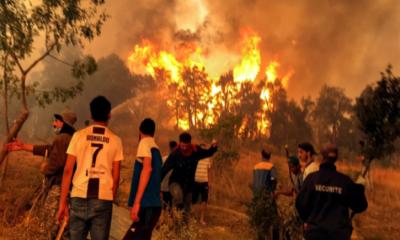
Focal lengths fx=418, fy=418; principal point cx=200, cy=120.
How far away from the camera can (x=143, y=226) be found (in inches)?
197

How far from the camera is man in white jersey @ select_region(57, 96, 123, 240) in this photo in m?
4.30

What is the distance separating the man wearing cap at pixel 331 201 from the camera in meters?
Result: 4.52

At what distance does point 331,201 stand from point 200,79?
41960mm

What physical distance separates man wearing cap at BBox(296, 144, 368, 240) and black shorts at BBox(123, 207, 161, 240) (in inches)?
72.2

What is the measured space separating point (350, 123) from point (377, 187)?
2693cm

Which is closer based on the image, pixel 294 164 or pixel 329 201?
pixel 329 201

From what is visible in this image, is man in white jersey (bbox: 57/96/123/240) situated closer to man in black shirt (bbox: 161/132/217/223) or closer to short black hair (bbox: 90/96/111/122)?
short black hair (bbox: 90/96/111/122)

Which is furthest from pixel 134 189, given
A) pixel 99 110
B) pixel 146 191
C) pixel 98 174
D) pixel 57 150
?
pixel 57 150

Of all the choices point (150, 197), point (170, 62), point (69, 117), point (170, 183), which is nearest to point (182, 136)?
point (170, 183)

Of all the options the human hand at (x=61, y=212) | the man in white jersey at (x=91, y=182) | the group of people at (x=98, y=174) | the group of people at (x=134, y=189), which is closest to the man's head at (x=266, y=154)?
the group of people at (x=134, y=189)

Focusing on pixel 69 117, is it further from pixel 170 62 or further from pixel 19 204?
pixel 170 62

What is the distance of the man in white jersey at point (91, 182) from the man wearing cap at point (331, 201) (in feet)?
7.25

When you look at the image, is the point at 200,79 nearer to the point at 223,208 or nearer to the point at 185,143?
the point at 223,208

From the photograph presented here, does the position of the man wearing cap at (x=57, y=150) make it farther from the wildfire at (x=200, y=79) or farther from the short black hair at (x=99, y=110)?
the wildfire at (x=200, y=79)
